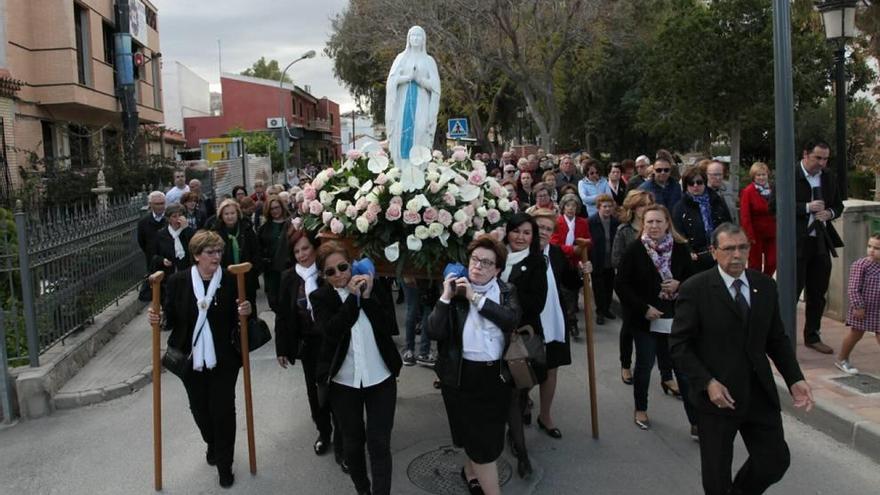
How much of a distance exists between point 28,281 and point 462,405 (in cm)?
435

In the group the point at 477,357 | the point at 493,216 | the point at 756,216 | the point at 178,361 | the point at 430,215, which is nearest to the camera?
the point at 477,357

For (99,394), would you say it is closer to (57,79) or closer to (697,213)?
(697,213)

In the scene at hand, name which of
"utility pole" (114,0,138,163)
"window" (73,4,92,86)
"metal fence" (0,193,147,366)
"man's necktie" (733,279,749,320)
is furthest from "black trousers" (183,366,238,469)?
"utility pole" (114,0,138,163)

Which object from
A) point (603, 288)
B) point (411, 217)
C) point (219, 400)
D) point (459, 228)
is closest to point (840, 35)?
point (603, 288)

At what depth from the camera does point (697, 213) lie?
24.2 feet

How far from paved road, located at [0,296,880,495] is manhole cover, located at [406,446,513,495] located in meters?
0.04

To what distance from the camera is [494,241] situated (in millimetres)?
4094

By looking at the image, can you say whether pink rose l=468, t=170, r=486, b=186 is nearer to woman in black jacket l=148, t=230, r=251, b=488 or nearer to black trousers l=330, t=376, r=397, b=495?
black trousers l=330, t=376, r=397, b=495

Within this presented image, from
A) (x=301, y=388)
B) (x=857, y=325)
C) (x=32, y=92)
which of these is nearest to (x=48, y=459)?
(x=301, y=388)

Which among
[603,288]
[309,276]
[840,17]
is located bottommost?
[603,288]

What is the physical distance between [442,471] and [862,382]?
3.69m

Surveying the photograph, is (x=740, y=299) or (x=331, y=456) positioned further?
(x=331, y=456)

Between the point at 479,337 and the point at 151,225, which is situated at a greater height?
the point at 151,225

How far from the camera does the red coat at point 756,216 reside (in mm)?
7492
